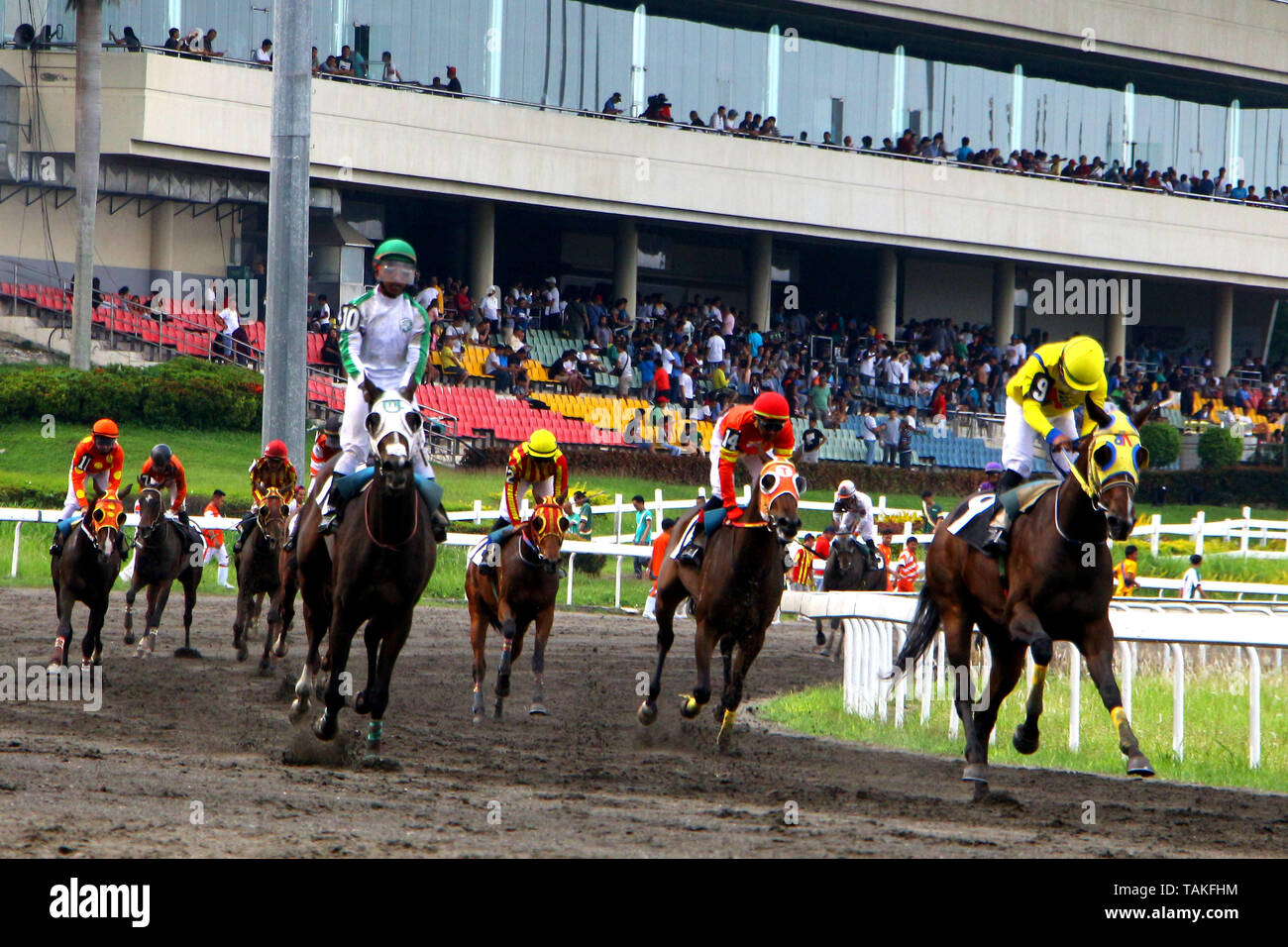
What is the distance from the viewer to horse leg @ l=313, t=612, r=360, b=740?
8.48m

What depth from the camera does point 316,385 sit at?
28656mm

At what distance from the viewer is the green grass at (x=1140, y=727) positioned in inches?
373

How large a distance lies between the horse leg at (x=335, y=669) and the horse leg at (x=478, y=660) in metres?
2.73

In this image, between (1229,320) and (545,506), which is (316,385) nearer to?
(545,506)

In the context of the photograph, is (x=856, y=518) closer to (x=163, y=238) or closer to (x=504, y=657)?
(x=504, y=657)

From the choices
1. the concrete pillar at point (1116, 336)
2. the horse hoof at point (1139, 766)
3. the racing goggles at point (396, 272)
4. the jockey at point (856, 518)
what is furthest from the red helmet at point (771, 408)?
the concrete pillar at point (1116, 336)

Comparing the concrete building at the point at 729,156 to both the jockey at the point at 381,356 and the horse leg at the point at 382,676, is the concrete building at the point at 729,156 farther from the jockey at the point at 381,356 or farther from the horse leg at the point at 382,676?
the horse leg at the point at 382,676

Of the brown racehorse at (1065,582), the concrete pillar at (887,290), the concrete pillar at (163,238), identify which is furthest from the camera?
the concrete pillar at (887,290)

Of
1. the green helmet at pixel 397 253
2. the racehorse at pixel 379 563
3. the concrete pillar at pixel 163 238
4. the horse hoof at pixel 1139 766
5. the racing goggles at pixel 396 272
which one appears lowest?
the horse hoof at pixel 1139 766

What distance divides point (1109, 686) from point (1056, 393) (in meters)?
1.67

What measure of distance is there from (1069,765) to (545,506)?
3.97 meters

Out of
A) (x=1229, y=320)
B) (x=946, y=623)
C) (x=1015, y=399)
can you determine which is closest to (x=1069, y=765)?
(x=946, y=623)

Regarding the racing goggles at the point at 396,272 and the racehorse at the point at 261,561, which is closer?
the racing goggles at the point at 396,272

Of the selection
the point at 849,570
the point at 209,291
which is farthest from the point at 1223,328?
the point at 849,570
